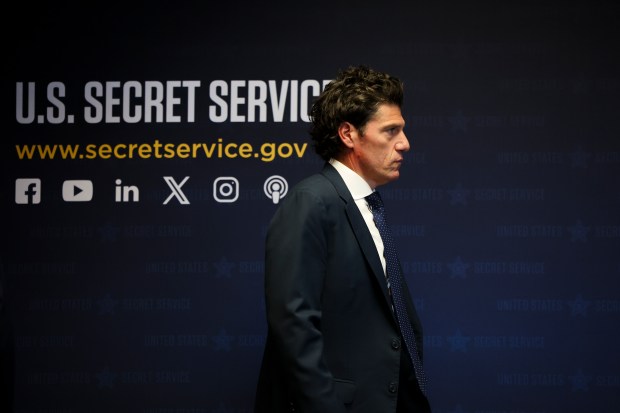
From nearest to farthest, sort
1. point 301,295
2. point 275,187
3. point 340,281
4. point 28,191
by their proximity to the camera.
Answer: point 301,295 → point 340,281 → point 275,187 → point 28,191

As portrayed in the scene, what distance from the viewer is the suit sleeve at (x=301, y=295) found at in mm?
2021

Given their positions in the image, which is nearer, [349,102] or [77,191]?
[349,102]

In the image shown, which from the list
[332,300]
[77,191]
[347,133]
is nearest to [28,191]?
[77,191]

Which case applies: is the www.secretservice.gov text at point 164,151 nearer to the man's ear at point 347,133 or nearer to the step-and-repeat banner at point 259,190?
the step-and-repeat banner at point 259,190

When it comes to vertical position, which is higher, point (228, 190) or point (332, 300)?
point (228, 190)

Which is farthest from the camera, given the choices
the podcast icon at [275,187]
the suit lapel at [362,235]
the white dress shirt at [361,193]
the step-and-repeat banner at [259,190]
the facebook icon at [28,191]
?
the facebook icon at [28,191]

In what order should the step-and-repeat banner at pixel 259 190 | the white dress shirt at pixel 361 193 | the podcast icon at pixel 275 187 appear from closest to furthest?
the white dress shirt at pixel 361 193 < the step-and-repeat banner at pixel 259 190 < the podcast icon at pixel 275 187

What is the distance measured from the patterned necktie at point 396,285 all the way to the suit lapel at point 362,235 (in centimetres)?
6

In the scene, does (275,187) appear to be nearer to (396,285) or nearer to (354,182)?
(354,182)

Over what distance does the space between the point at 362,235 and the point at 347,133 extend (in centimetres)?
33

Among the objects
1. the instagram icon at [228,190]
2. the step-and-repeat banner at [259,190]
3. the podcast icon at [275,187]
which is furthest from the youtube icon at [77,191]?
the podcast icon at [275,187]

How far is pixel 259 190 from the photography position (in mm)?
3367

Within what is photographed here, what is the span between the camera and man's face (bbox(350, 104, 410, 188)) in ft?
7.67

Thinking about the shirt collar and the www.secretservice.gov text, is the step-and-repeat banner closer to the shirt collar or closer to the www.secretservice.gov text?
the www.secretservice.gov text
